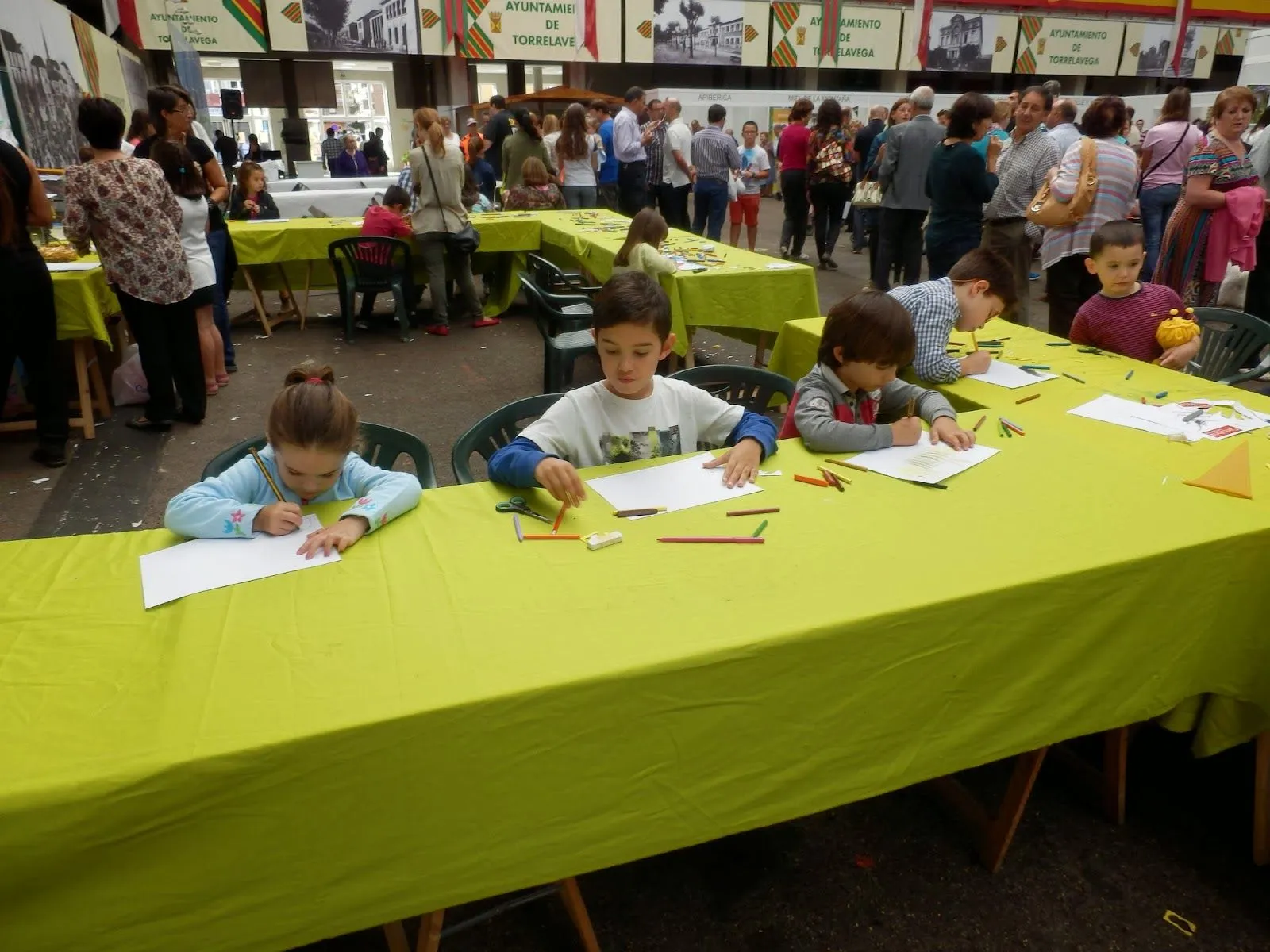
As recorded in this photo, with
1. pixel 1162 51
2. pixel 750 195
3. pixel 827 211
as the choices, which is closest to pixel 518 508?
pixel 827 211

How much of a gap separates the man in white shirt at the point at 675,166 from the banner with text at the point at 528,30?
9.86 m

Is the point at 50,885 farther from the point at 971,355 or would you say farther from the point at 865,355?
the point at 971,355

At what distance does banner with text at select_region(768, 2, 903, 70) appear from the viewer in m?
19.1

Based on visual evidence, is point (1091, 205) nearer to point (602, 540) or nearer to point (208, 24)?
point (602, 540)

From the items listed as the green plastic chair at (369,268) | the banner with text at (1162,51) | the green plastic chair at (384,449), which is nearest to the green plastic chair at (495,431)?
the green plastic chair at (384,449)

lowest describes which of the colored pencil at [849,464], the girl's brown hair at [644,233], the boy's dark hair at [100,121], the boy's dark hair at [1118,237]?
the colored pencil at [849,464]

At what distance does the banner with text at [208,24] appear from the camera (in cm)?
1468

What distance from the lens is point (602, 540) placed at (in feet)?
4.98

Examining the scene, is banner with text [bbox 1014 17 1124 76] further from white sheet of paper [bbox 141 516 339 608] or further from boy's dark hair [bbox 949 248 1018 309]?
white sheet of paper [bbox 141 516 339 608]

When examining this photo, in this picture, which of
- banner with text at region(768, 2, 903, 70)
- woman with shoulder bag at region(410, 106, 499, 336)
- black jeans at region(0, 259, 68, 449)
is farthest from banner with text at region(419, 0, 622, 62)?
black jeans at region(0, 259, 68, 449)

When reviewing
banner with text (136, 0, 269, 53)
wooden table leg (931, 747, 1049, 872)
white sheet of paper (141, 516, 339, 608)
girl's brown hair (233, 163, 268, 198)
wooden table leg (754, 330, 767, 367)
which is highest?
banner with text (136, 0, 269, 53)

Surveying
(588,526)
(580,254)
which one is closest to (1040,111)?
(580,254)

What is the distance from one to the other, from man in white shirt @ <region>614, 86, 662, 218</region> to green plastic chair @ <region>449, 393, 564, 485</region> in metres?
6.89

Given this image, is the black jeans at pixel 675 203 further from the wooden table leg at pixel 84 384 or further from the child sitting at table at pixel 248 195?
the wooden table leg at pixel 84 384
